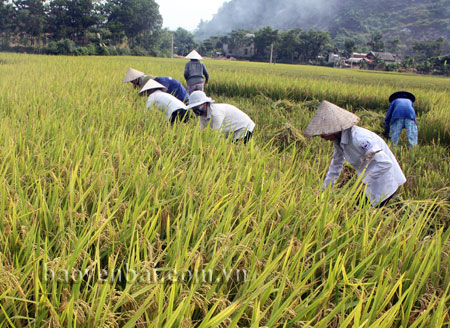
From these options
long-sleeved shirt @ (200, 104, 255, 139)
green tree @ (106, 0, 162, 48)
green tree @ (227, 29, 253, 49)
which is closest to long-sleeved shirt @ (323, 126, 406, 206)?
long-sleeved shirt @ (200, 104, 255, 139)

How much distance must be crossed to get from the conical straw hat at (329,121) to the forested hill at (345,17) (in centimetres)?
9025

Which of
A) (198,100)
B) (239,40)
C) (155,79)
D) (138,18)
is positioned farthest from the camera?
(239,40)

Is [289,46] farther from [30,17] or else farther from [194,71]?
[194,71]

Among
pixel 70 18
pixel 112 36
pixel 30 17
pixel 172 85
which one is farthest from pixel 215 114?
pixel 112 36

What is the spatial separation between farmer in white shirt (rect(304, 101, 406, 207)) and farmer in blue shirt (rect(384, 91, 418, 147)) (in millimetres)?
1950

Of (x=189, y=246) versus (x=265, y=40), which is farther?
(x=265, y=40)

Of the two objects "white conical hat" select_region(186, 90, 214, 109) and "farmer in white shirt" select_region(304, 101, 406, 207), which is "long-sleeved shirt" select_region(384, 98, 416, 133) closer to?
"farmer in white shirt" select_region(304, 101, 406, 207)

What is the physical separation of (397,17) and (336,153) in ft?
433

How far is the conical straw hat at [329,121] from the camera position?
2211mm

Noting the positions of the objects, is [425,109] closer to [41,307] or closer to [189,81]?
[189,81]

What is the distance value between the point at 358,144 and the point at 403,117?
2195 mm

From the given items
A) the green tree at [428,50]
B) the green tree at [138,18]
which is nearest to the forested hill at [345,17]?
the green tree at [428,50]

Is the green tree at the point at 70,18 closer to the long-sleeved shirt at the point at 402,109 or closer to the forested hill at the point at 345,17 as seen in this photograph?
the long-sleeved shirt at the point at 402,109

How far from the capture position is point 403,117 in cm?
402
